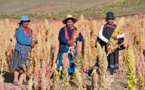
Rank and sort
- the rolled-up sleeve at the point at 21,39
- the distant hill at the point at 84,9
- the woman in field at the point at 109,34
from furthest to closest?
the distant hill at the point at 84,9, the woman in field at the point at 109,34, the rolled-up sleeve at the point at 21,39

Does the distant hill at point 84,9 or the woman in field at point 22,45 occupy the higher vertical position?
the distant hill at point 84,9

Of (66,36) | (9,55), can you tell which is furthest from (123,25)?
(9,55)

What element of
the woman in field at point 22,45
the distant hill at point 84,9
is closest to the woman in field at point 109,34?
the woman in field at point 22,45

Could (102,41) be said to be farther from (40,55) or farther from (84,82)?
(40,55)

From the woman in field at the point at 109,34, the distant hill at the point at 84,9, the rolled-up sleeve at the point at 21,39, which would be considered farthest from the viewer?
the distant hill at the point at 84,9

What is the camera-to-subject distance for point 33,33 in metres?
3.83

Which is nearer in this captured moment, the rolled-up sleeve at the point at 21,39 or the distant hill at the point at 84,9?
the rolled-up sleeve at the point at 21,39

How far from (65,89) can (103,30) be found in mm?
2542

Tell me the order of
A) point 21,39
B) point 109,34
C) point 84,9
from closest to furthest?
point 21,39
point 109,34
point 84,9

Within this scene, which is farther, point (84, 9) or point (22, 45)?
point (84, 9)

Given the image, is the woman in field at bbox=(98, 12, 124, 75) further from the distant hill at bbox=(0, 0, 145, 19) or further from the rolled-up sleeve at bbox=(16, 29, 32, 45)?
the distant hill at bbox=(0, 0, 145, 19)

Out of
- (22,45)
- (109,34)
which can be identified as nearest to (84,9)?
(109,34)

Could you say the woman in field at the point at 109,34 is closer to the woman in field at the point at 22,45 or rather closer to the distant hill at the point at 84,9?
the woman in field at the point at 22,45

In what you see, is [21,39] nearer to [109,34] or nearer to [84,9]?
[109,34]
